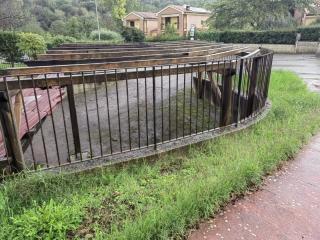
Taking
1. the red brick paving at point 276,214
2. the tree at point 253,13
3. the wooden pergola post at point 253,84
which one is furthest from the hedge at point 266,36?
the red brick paving at point 276,214

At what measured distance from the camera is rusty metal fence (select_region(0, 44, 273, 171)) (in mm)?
2848

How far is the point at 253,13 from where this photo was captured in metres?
25.5

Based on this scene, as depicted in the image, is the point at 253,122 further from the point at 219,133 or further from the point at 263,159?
the point at 263,159

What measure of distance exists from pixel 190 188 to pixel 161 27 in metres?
40.9

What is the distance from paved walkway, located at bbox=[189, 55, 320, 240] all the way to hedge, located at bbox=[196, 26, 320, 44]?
867 inches

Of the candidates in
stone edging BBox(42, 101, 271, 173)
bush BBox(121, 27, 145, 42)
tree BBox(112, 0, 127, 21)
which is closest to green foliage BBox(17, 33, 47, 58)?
bush BBox(121, 27, 145, 42)

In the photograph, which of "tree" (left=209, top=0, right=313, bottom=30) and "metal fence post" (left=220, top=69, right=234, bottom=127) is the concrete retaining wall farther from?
"metal fence post" (left=220, top=69, right=234, bottom=127)

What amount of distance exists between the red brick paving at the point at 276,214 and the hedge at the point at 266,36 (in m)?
22.1

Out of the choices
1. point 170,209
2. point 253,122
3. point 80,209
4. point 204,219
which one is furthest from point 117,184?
point 253,122

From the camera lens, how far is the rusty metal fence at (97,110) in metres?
2.85

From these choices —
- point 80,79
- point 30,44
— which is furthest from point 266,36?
point 80,79

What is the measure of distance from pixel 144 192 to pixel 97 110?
1059 millimetres

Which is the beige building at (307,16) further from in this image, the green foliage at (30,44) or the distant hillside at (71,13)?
the distant hillside at (71,13)

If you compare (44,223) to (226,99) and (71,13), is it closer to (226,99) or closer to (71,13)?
(226,99)
